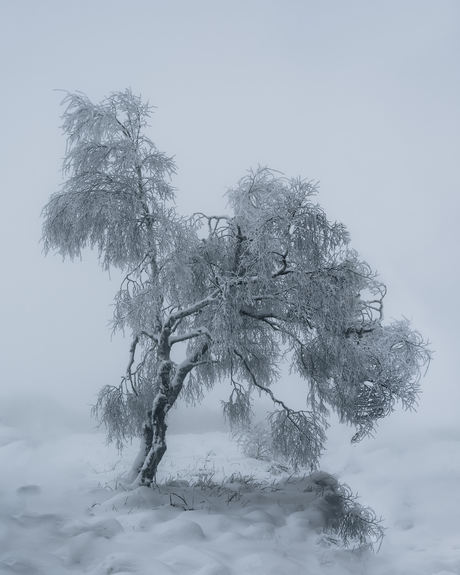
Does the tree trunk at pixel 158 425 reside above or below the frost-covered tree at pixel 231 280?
below

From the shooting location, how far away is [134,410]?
8.84m

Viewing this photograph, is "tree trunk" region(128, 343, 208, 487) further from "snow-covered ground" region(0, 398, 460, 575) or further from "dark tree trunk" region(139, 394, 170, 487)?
"snow-covered ground" region(0, 398, 460, 575)

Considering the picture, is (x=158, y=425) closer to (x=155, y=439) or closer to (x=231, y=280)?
(x=155, y=439)

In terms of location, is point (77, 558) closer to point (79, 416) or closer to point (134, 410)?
point (134, 410)

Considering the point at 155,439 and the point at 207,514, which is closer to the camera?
the point at 207,514

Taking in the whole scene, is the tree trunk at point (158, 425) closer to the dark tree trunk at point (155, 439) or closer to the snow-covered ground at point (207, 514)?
the dark tree trunk at point (155, 439)

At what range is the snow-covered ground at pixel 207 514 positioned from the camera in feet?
14.9

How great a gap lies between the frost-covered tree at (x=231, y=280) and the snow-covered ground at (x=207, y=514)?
1.07 metres

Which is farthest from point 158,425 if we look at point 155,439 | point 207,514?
point 207,514

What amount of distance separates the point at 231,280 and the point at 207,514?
3177 mm

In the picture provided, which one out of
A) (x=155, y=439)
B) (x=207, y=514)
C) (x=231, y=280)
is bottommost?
(x=207, y=514)

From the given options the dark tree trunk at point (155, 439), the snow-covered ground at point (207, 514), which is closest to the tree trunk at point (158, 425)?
the dark tree trunk at point (155, 439)

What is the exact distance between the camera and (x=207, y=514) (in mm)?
6105

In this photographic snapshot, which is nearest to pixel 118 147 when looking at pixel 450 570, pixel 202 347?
pixel 202 347
